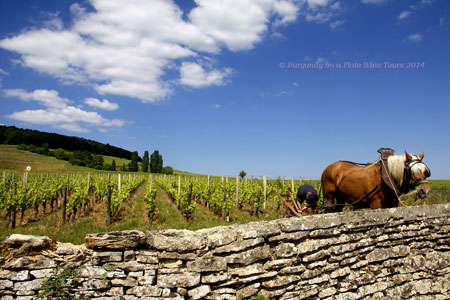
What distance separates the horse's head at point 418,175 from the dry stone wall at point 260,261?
1.16ft

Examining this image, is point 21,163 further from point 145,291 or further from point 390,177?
point 390,177

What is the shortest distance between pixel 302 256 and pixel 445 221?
3292 mm

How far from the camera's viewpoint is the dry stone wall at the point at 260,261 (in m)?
2.99

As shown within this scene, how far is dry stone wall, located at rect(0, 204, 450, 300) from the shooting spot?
2.99m

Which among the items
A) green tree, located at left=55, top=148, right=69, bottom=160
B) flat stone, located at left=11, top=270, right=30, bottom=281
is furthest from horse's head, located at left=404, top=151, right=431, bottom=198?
green tree, located at left=55, top=148, right=69, bottom=160

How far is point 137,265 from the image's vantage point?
3131 mm

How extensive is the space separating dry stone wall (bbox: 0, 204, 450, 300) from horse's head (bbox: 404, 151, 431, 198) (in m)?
0.35

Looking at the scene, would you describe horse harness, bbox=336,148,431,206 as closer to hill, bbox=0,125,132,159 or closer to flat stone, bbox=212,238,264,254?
flat stone, bbox=212,238,264,254

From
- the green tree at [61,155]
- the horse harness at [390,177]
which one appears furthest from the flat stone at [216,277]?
the green tree at [61,155]

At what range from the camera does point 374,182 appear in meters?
5.69

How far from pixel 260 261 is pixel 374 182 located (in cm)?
361

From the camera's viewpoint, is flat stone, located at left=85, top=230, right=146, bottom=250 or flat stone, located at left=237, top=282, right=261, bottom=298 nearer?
flat stone, located at left=85, top=230, right=146, bottom=250

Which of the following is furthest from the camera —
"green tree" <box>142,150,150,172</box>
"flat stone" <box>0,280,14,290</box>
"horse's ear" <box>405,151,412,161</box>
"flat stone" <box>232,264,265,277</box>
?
"green tree" <box>142,150,150,172</box>

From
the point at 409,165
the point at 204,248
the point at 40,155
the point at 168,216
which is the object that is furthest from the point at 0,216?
the point at 40,155
